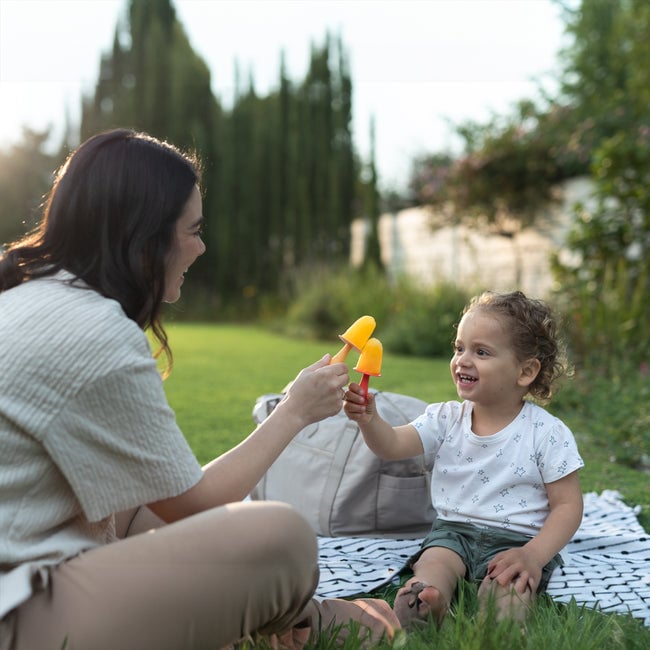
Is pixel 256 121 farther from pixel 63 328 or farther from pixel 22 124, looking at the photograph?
pixel 63 328

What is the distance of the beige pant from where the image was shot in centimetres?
154

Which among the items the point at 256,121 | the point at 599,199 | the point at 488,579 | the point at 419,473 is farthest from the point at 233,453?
the point at 256,121

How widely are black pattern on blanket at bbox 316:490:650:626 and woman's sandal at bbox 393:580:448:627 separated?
1.08 feet

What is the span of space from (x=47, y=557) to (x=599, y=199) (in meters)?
7.28

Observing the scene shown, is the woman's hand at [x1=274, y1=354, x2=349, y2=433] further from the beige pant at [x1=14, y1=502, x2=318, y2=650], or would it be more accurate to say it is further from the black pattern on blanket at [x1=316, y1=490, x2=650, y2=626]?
the black pattern on blanket at [x1=316, y1=490, x2=650, y2=626]

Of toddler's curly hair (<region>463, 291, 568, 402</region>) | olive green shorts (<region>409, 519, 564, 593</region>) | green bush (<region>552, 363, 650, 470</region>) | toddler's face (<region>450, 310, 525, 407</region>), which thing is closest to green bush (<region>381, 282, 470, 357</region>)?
green bush (<region>552, 363, 650, 470</region>)

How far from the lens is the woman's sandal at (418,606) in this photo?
2172 millimetres

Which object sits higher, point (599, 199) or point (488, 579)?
point (599, 199)

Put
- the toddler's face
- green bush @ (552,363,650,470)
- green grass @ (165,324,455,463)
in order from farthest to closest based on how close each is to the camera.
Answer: green grass @ (165,324,455,463) < green bush @ (552,363,650,470) < the toddler's face

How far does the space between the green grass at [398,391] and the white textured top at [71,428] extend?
25.0 inches

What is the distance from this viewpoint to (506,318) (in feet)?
8.54

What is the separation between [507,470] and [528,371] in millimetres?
320

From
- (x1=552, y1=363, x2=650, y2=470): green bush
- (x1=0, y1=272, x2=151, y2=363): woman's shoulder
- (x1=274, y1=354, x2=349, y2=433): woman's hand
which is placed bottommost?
(x1=552, y1=363, x2=650, y2=470): green bush

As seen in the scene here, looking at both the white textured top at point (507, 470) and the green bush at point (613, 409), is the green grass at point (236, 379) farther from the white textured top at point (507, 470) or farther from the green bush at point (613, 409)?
the white textured top at point (507, 470)
